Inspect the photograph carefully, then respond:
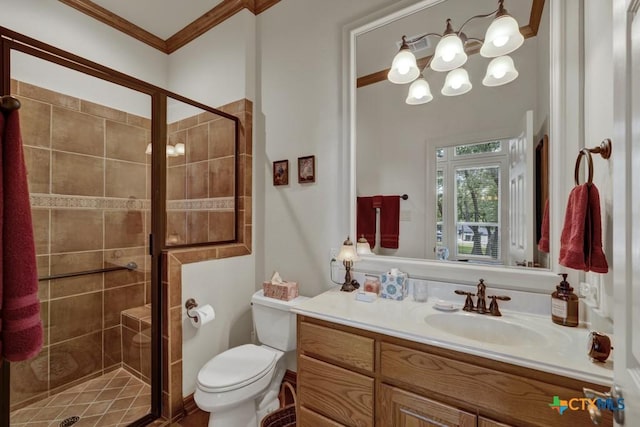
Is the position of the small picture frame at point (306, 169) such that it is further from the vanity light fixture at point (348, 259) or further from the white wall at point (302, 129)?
the vanity light fixture at point (348, 259)

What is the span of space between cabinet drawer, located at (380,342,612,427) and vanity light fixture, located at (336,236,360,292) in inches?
22.5

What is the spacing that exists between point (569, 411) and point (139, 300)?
7.23 ft

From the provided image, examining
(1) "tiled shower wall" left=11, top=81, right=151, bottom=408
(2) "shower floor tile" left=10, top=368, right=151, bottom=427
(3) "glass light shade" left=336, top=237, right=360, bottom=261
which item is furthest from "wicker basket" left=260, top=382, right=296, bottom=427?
(1) "tiled shower wall" left=11, top=81, right=151, bottom=408

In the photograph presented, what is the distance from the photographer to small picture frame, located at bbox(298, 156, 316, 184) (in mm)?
1931

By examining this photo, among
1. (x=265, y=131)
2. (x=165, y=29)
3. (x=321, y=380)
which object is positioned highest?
(x=165, y=29)

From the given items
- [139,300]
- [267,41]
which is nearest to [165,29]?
[267,41]

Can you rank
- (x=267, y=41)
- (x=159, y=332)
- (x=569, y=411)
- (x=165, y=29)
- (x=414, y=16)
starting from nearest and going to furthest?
(x=569, y=411) → (x=414, y=16) → (x=159, y=332) → (x=267, y=41) → (x=165, y=29)

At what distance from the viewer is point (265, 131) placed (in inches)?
87.3

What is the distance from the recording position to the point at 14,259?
0.71m

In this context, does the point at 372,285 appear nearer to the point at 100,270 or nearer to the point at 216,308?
the point at 216,308

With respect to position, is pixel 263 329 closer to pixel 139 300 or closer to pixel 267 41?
pixel 139 300

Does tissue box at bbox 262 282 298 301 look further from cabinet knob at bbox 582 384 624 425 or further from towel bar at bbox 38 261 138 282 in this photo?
cabinet knob at bbox 582 384 624 425

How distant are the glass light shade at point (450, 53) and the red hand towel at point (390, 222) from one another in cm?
76

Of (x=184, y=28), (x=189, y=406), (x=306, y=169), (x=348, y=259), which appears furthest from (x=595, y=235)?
(x=184, y=28)
